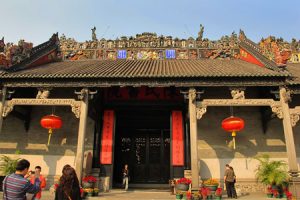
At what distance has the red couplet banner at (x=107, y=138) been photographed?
430 inches

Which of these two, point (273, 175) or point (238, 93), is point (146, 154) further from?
point (273, 175)

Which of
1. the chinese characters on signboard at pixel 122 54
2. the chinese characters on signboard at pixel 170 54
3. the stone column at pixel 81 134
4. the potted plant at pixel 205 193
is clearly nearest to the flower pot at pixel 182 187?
the potted plant at pixel 205 193

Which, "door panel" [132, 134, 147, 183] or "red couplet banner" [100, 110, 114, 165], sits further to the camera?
"door panel" [132, 134, 147, 183]

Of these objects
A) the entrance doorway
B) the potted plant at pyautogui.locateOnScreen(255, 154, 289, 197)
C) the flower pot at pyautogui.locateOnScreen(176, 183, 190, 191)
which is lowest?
the flower pot at pyautogui.locateOnScreen(176, 183, 190, 191)

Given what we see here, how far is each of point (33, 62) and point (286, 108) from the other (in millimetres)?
10618

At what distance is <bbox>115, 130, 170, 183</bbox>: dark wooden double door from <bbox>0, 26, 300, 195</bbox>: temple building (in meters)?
0.05

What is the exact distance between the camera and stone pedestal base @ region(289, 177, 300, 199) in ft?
26.4

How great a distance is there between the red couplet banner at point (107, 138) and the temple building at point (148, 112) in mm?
42

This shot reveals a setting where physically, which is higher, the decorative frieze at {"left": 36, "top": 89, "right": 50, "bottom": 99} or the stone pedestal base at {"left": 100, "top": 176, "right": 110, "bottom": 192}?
the decorative frieze at {"left": 36, "top": 89, "right": 50, "bottom": 99}

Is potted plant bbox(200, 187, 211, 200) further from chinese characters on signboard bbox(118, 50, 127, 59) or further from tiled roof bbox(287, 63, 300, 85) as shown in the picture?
chinese characters on signboard bbox(118, 50, 127, 59)

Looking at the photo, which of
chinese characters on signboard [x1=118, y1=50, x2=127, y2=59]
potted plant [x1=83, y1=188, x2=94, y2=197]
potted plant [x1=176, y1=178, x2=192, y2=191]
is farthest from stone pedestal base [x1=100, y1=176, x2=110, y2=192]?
chinese characters on signboard [x1=118, y1=50, x2=127, y2=59]

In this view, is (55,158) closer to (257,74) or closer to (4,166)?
(4,166)

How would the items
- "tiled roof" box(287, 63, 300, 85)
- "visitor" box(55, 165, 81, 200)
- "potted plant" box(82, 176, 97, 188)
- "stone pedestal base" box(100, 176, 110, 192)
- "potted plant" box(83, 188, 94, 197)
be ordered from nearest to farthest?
"visitor" box(55, 165, 81, 200), "potted plant" box(83, 188, 94, 197), "potted plant" box(82, 176, 97, 188), "tiled roof" box(287, 63, 300, 85), "stone pedestal base" box(100, 176, 110, 192)

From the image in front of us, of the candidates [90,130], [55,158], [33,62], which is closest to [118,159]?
[90,130]
